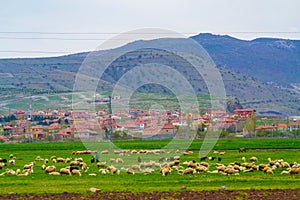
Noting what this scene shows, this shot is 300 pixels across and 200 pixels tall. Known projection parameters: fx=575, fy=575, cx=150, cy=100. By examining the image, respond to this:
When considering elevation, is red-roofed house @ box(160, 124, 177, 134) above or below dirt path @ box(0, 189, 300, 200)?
below

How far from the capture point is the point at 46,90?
19750cm

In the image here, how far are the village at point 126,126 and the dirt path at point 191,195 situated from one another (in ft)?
167

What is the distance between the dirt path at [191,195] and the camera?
74.7 feet

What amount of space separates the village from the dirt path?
167 feet

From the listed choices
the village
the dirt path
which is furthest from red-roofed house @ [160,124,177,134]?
the dirt path

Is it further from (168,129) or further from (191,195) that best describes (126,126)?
(191,195)

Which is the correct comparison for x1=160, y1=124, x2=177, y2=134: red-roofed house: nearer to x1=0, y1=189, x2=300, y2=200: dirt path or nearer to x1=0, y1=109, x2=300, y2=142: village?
x1=0, y1=109, x2=300, y2=142: village

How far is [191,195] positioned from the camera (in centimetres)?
2334

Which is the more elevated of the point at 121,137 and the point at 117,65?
the point at 117,65

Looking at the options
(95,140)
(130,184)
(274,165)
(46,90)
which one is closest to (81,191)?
(130,184)

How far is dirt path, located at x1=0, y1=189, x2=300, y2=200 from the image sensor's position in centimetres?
2278

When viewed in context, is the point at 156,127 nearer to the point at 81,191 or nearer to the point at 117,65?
the point at 81,191

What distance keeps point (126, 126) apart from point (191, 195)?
2648 inches

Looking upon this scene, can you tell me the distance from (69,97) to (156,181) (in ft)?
500
